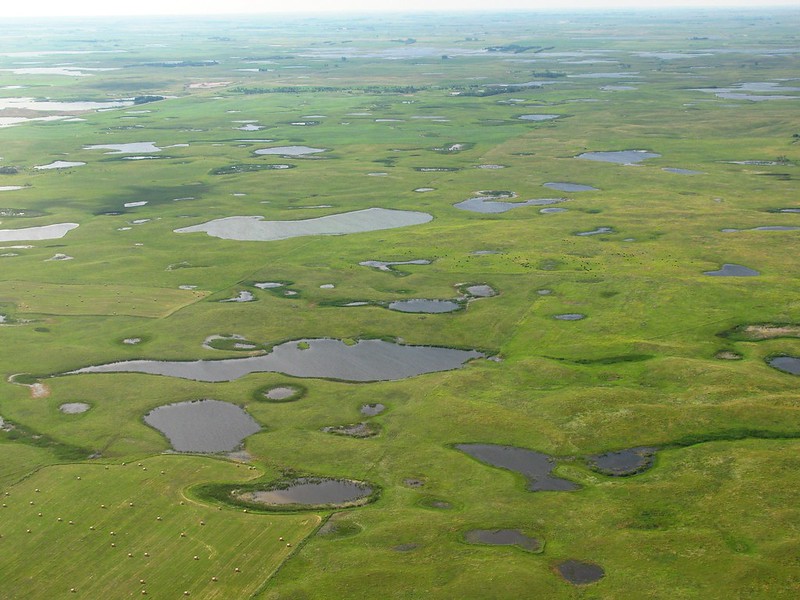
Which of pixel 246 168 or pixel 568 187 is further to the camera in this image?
pixel 246 168

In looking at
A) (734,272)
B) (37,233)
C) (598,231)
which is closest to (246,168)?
(37,233)

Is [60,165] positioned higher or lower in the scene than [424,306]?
higher

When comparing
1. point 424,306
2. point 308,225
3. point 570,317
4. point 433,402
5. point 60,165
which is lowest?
point 433,402

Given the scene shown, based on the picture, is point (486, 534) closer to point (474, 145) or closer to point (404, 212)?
point (404, 212)

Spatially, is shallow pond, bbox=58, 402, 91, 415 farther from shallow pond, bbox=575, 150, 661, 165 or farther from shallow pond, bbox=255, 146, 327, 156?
shallow pond, bbox=575, 150, 661, 165

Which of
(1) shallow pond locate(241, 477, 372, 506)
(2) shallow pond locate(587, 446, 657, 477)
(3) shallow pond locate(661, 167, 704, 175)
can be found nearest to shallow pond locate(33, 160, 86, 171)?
(3) shallow pond locate(661, 167, 704, 175)

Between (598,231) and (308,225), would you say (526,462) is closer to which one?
(598,231)

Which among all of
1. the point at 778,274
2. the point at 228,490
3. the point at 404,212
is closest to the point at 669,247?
the point at 778,274

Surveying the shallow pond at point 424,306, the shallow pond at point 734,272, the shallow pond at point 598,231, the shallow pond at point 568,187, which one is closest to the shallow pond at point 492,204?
the shallow pond at point 568,187
